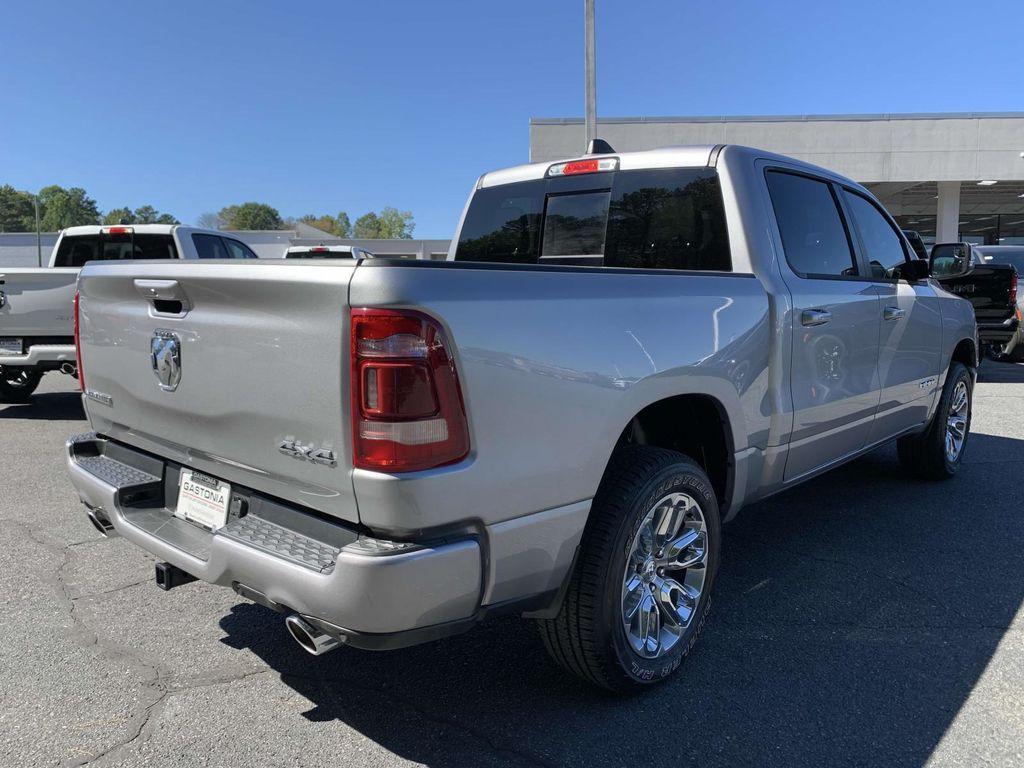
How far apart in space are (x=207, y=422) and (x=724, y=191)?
2335 millimetres

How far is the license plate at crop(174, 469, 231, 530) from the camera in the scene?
2520 millimetres

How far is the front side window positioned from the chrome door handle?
33.1 inches

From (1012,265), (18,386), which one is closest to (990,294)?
(1012,265)

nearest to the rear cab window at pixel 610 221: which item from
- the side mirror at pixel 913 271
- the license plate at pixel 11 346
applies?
the side mirror at pixel 913 271

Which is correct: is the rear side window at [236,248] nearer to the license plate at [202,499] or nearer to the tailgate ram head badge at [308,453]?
the license plate at [202,499]

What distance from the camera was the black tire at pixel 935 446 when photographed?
538 cm

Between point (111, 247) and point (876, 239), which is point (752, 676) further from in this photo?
point (111, 247)

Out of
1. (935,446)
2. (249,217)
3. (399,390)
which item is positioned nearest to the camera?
(399,390)

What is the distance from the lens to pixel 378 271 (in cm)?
196

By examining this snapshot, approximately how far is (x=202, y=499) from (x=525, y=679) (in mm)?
1346

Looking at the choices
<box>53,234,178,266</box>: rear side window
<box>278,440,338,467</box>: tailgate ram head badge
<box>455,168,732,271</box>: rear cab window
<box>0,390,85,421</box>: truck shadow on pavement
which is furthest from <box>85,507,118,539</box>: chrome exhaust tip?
<box>53,234,178,266</box>: rear side window

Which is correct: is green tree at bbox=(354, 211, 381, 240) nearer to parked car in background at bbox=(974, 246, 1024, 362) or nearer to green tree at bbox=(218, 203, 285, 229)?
green tree at bbox=(218, 203, 285, 229)

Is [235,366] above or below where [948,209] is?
below

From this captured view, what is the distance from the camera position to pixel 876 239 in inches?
178
